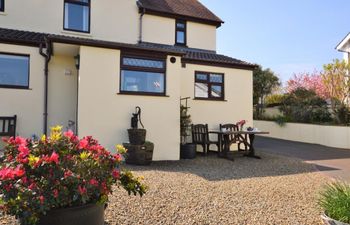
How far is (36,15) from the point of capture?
1121 cm

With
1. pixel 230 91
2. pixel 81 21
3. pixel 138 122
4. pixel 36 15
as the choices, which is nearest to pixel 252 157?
pixel 230 91

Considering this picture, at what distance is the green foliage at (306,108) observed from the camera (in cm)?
1716

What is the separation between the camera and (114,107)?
29.0 ft

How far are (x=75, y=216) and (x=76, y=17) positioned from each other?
10628 mm

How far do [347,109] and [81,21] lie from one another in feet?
46.4

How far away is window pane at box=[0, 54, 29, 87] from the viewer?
364 inches

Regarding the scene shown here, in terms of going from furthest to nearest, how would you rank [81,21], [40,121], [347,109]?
1. [347,109]
2. [81,21]
3. [40,121]

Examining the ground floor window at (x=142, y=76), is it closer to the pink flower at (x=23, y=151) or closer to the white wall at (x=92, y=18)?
the white wall at (x=92, y=18)

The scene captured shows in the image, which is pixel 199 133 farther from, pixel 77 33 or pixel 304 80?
pixel 304 80

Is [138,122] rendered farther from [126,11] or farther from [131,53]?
[126,11]

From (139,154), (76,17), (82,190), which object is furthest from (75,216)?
(76,17)

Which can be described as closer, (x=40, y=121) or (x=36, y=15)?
(x=40, y=121)

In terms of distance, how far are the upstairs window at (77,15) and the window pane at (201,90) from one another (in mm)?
5075

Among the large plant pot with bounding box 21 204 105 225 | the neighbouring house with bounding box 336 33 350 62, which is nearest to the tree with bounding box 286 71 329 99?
the neighbouring house with bounding box 336 33 350 62
